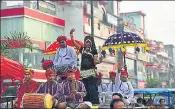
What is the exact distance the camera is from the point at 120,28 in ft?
156

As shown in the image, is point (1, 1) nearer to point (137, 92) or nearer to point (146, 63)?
point (137, 92)

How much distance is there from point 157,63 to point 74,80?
64.9 metres

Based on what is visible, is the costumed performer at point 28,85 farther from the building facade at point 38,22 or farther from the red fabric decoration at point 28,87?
the building facade at point 38,22

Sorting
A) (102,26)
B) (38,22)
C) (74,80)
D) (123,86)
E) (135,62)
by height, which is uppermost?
(102,26)

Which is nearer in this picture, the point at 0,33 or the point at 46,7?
the point at 0,33

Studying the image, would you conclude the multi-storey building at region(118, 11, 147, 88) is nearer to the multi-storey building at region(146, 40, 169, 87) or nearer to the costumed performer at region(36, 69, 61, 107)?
the multi-storey building at region(146, 40, 169, 87)

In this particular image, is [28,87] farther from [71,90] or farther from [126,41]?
[126,41]

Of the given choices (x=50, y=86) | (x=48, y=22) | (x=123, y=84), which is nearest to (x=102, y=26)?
(x=48, y=22)

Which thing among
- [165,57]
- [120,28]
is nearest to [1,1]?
[120,28]

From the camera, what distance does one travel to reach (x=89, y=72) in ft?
22.2

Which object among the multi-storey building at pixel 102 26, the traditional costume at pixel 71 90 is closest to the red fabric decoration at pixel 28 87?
the traditional costume at pixel 71 90

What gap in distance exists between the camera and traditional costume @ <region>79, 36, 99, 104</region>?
264 inches

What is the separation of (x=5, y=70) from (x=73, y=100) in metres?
1.23

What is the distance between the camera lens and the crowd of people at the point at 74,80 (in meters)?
5.67
